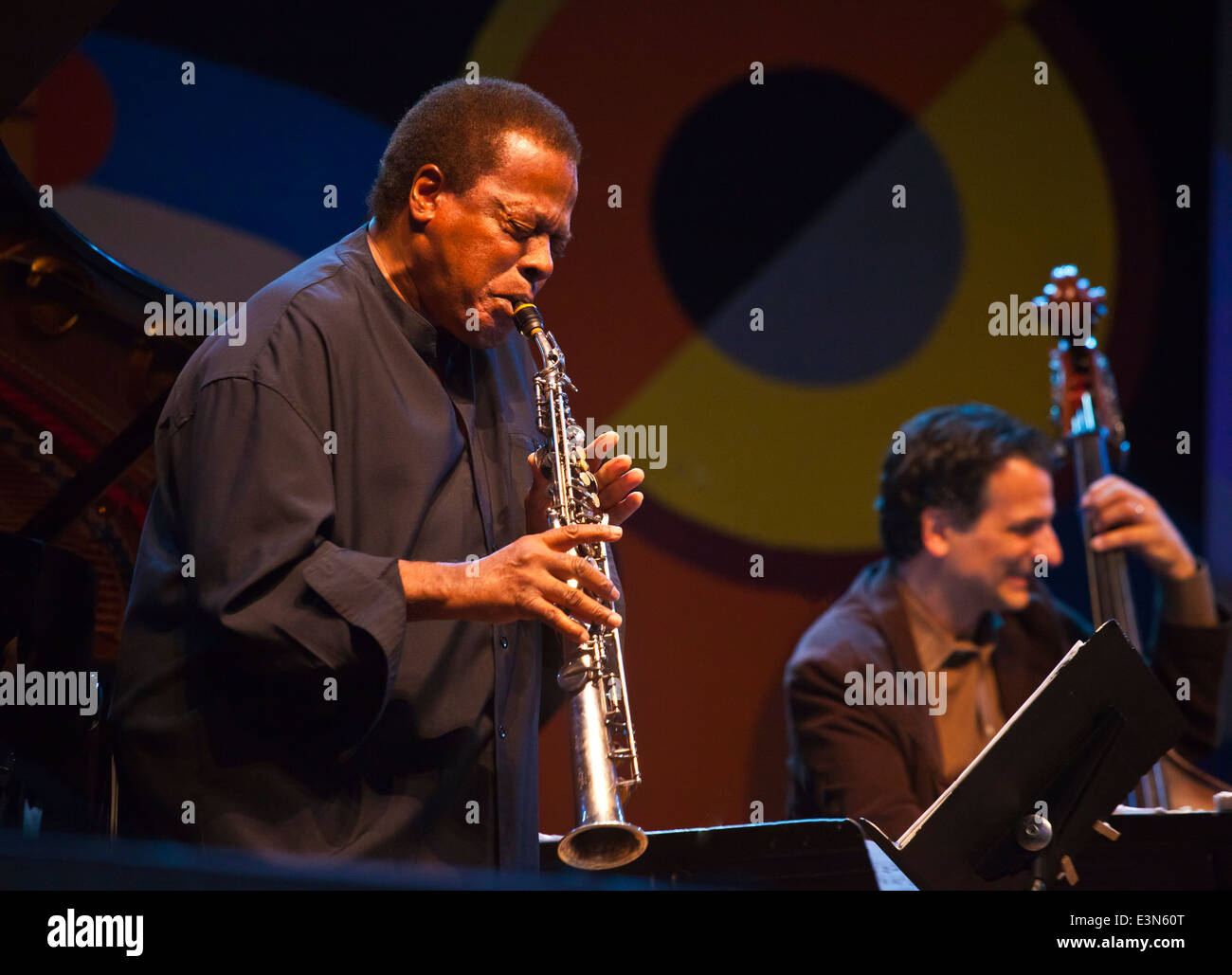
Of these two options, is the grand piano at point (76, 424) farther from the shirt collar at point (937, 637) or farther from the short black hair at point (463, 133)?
the shirt collar at point (937, 637)

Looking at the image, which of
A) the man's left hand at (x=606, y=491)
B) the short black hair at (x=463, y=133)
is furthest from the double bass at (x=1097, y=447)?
the short black hair at (x=463, y=133)

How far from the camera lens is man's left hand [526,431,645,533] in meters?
2.00

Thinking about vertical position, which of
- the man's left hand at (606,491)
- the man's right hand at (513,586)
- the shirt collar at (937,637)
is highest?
the shirt collar at (937,637)

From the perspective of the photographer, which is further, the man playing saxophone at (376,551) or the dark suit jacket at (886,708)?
the dark suit jacket at (886,708)

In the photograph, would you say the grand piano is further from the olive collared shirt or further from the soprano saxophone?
the olive collared shirt

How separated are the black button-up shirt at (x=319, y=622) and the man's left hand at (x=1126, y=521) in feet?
5.77

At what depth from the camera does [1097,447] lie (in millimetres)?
3221

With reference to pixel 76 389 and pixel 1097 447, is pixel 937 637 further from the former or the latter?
pixel 76 389

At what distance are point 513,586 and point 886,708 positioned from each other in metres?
1.57

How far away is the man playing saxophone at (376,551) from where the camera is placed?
1.62m

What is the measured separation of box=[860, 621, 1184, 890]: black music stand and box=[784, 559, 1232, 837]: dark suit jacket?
69cm

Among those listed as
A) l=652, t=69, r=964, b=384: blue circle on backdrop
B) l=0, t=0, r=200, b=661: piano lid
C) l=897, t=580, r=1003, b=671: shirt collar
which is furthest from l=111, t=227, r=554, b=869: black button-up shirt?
l=652, t=69, r=964, b=384: blue circle on backdrop
